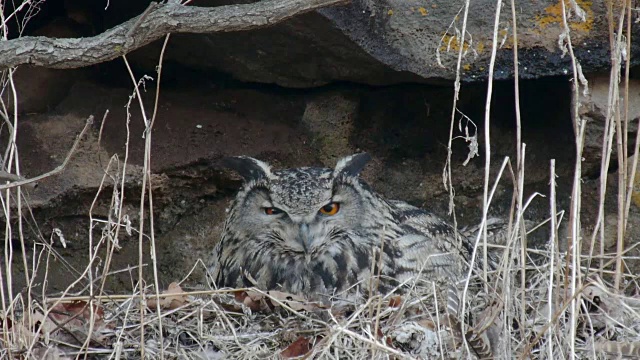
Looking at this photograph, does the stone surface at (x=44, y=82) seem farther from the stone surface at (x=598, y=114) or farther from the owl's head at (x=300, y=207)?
the stone surface at (x=598, y=114)

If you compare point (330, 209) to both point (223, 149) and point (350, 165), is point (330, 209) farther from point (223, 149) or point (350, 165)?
point (223, 149)

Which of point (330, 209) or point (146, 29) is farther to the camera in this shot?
point (330, 209)

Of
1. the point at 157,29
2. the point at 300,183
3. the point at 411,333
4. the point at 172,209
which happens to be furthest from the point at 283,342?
the point at 172,209

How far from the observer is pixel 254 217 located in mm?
3713

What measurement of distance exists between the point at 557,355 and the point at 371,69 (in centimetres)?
163

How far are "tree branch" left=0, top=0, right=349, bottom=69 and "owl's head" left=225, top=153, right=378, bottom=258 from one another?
0.96m

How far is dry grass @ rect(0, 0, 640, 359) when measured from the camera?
2.68m

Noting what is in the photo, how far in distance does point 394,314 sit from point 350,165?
0.77 m

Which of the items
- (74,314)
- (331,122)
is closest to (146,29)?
(74,314)

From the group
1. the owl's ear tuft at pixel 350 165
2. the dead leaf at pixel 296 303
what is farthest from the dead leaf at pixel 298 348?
the owl's ear tuft at pixel 350 165

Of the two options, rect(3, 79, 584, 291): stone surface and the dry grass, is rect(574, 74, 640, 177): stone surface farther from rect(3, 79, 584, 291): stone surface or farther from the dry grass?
the dry grass

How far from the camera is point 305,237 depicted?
136 inches

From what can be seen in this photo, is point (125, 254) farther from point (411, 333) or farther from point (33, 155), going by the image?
point (411, 333)

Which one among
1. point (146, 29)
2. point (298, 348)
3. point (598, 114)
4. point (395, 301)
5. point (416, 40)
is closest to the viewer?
point (146, 29)
